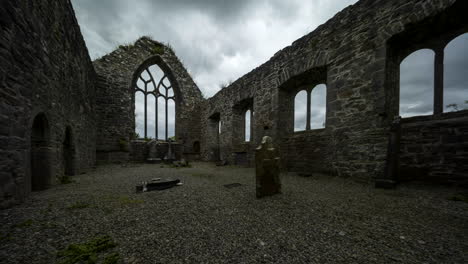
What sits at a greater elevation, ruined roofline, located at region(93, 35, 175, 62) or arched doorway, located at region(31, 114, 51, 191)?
ruined roofline, located at region(93, 35, 175, 62)

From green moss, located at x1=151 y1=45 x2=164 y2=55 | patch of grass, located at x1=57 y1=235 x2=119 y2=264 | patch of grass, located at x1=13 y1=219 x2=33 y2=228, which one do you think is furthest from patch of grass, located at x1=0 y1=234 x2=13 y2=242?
green moss, located at x1=151 y1=45 x2=164 y2=55

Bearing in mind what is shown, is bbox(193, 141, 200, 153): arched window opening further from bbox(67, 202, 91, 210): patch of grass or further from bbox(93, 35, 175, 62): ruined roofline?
bbox(67, 202, 91, 210): patch of grass

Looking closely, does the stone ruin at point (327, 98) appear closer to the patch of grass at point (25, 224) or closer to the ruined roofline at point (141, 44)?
the patch of grass at point (25, 224)

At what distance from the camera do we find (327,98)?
16.3 ft

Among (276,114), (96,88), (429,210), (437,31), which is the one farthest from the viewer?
(96,88)

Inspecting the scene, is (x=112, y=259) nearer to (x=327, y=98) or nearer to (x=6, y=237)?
(x=6, y=237)

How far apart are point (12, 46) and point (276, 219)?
4.64 meters

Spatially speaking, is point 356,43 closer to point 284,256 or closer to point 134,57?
point 284,256

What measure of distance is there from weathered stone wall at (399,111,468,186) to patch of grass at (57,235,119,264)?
533cm

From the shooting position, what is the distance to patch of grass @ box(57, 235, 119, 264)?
4.13 feet

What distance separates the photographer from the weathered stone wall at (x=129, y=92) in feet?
31.4

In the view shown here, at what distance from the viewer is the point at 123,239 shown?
1580 millimetres

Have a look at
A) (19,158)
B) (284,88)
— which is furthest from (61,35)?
(284,88)

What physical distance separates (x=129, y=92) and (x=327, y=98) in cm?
1145
